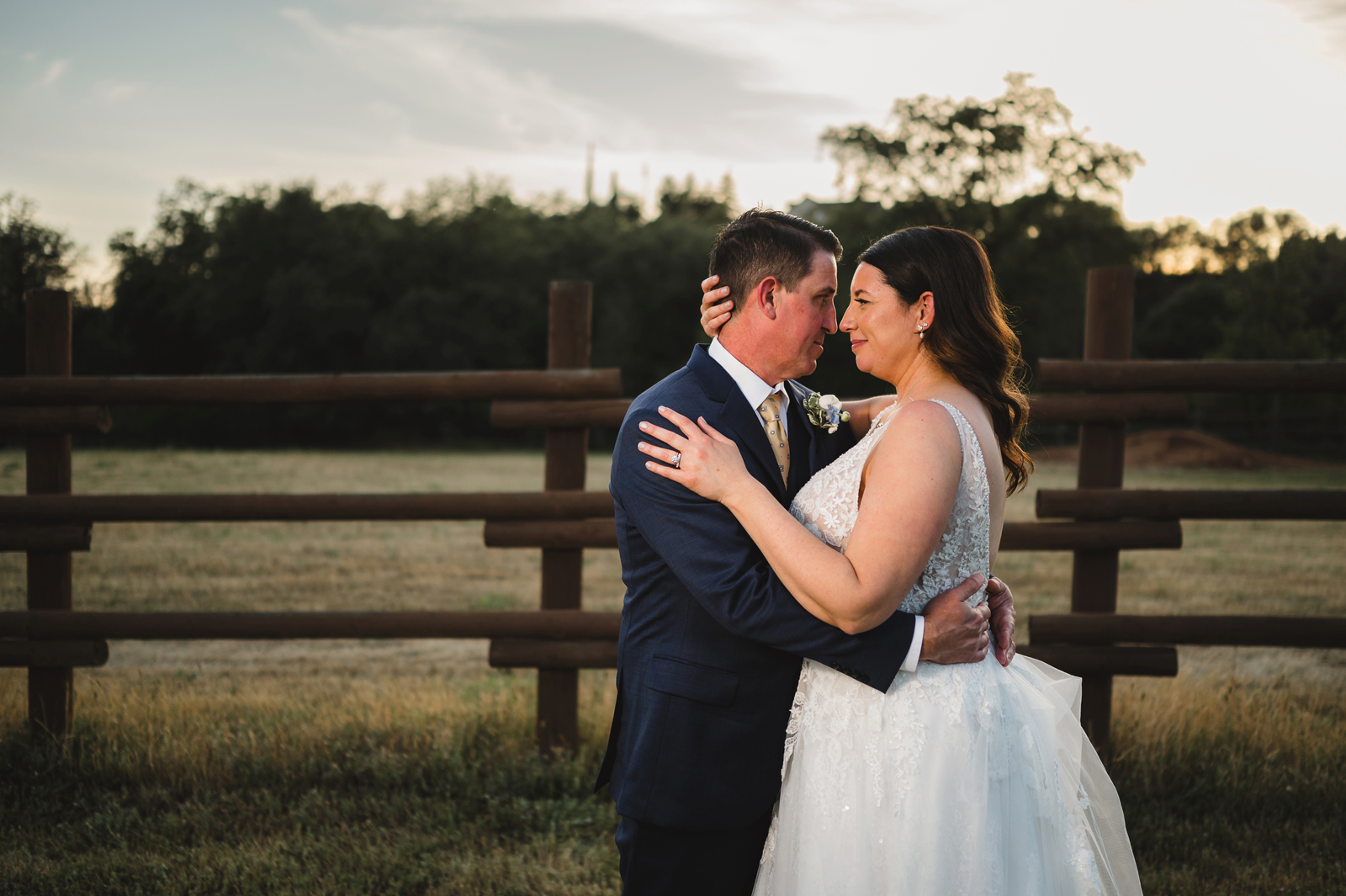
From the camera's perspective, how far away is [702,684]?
7.79 ft

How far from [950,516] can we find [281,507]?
141 inches

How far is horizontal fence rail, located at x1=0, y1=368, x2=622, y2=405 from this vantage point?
180 inches

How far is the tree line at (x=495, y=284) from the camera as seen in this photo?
36656mm

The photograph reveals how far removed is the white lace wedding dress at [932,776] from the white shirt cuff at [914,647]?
53mm

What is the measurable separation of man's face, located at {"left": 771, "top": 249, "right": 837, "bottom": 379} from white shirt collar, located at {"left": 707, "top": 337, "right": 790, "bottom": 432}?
82mm

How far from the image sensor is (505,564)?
12.5 metres

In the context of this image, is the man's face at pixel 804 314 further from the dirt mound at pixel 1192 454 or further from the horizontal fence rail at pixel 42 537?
the dirt mound at pixel 1192 454

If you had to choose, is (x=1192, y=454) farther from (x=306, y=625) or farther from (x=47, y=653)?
(x=47, y=653)

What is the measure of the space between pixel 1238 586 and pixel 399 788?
1062 cm

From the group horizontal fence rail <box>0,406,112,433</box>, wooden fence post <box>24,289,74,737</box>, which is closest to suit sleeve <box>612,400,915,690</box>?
horizontal fence rail <box>0,406,112,433</box>

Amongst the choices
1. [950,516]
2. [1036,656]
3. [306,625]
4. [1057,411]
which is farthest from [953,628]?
[306,625]

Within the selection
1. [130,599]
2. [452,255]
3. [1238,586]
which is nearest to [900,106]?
[452,255]

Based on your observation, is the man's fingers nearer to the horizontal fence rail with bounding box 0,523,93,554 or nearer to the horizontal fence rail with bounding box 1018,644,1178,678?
the horizontal fence rail with bounding box 1018,644,1178,678

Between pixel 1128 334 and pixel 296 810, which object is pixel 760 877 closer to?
pixel 296 810
